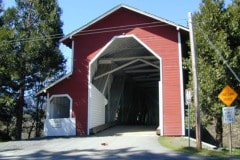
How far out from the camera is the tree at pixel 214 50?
21.3 metres

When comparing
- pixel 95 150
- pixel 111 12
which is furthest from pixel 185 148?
pixel 111 12

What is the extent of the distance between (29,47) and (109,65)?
20.1 feet

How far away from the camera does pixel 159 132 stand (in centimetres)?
2336

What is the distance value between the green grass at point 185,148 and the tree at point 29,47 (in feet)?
39.2

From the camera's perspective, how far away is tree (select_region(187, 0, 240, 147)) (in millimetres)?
21266

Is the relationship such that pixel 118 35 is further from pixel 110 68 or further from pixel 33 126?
pixel 33 126

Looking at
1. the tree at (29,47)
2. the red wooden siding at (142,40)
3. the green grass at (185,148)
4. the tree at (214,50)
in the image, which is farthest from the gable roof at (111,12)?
the green grass at (185,148)

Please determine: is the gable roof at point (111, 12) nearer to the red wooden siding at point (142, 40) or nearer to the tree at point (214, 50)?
the red wooden siding at point (142, 40)

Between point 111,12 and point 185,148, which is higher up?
point 111,12

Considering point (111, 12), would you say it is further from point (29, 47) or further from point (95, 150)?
point (95, 150)

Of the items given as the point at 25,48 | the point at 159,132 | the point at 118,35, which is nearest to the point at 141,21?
the point at 118,35

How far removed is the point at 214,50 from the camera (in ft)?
70.9

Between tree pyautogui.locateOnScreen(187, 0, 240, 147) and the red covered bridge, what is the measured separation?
56.6 inches

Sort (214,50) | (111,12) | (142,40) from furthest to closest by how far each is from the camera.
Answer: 1. (111,12)
2. (142,40)
3. (214,50)
